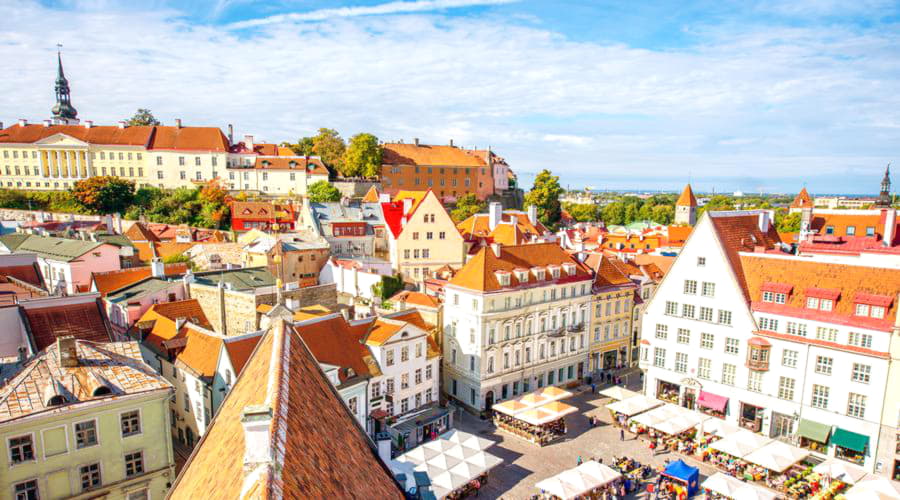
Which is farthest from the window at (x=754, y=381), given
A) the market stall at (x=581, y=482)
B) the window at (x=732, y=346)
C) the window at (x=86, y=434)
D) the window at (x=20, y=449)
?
the window at (x=20, y=449)

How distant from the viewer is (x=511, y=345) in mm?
40062

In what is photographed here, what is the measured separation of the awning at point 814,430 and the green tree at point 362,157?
72.4m

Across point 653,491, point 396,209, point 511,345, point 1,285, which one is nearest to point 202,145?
point 396,209

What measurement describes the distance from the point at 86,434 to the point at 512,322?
2659cm

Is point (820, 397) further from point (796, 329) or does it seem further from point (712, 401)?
point (712, 401)

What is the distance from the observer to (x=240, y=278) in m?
42.6

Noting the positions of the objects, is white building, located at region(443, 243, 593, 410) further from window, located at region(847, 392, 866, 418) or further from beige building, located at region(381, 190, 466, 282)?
window, located at region(847, 392, 866, 418)

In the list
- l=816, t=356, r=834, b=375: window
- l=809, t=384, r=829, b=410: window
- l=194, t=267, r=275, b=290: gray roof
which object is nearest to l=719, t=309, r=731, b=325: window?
l=816, t=356, r=834, b=375: window

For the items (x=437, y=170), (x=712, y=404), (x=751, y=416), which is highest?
(x=437, y=170)

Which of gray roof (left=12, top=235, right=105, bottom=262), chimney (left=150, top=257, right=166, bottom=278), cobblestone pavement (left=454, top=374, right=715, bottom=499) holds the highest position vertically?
gray roof (left=12, top=235, right=105, bottom=262)

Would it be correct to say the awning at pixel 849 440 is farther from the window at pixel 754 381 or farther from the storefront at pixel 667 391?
the storefront at pixel 667 391

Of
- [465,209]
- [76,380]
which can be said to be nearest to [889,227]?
[76,380]

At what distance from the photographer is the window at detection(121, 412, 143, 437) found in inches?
831

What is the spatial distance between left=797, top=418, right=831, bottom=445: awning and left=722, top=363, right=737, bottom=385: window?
4.69 meters
